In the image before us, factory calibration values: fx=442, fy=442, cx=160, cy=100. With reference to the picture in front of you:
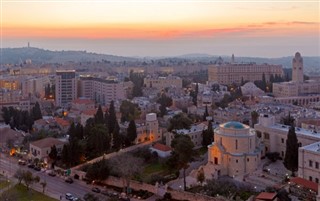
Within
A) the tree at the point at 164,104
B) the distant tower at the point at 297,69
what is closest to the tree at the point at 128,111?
the tree at the point at 164,104

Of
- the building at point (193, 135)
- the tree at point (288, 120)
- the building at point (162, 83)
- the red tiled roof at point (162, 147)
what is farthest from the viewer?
the building at point (162, 83)

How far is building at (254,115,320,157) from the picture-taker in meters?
23.6

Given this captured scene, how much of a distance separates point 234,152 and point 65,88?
36.1 meters

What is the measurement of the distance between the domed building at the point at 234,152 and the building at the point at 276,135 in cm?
188

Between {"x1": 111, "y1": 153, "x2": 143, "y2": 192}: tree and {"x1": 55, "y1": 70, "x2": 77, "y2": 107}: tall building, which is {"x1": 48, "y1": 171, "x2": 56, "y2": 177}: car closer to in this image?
{"x1": 111, "y1": 153, "x2": 143, "y2": 192}: tree

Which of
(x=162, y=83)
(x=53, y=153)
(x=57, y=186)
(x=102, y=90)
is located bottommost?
(x=57, y=186)

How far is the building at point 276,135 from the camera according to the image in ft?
77.5

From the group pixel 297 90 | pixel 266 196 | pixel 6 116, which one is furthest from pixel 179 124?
pixel 297 90

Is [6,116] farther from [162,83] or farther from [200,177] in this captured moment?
[162,83]

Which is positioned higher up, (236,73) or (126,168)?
(236,73)

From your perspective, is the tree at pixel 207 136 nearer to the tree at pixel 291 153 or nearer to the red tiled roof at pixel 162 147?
the red tiled roof at pixel 162 147

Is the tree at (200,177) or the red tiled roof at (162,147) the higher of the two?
the red tiled roof at (162,147)

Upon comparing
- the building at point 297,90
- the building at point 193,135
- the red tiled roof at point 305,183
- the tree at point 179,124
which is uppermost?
the building at point 297,90

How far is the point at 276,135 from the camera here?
25.0 metres
